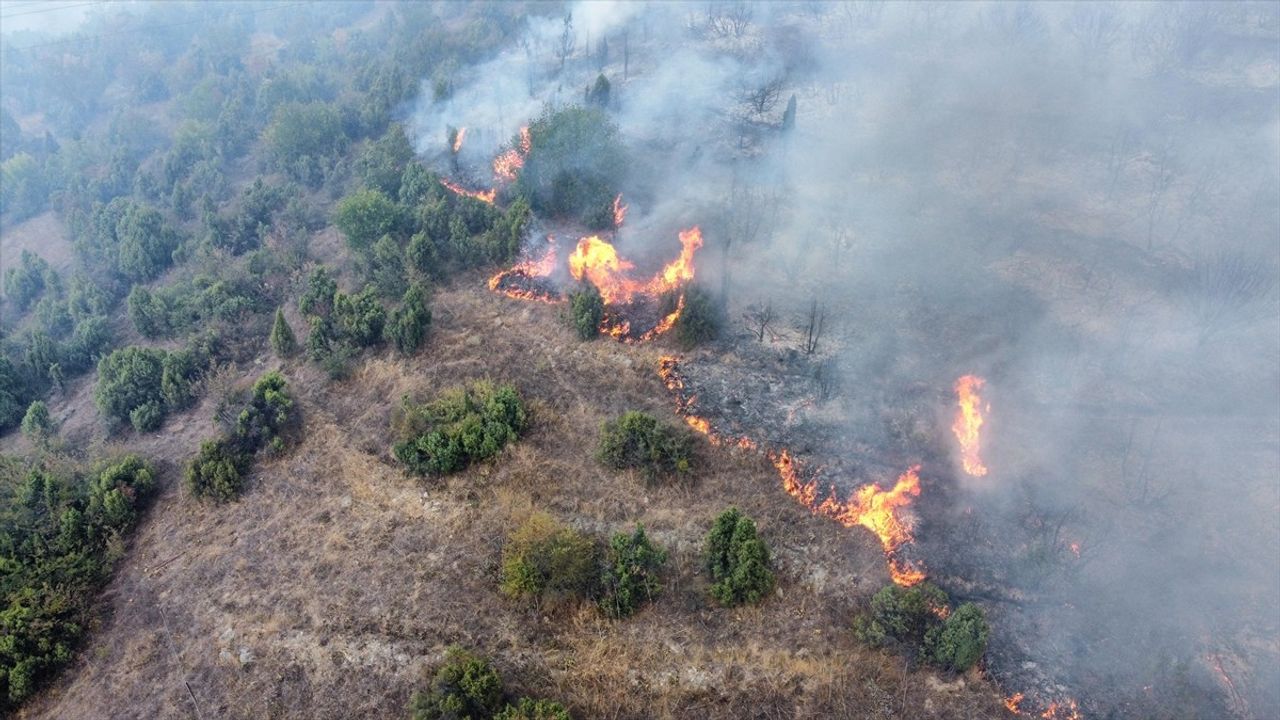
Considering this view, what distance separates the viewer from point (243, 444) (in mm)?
23719

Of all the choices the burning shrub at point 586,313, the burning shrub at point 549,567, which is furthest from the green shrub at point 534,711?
the burning shrub at point 586,313

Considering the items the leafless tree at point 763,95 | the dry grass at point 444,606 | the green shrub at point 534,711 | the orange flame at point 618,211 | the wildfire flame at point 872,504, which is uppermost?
the leafless tree at point 763,95

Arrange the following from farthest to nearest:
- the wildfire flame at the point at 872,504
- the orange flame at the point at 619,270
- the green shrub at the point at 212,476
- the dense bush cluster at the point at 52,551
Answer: the orange flame at the point at 619,270 → the green shrub at the point at 212,476 → the wildfire flame at the point at 872,504 → the dense bush cluster at the point at 52,551

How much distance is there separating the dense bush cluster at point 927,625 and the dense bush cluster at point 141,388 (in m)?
26.1

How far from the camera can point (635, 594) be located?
61.3 feet

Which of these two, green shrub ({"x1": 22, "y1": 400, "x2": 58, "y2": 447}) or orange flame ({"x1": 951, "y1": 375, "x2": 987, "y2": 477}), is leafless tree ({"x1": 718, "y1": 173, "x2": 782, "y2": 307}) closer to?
orange flame ({"x1": 951, "y1": 375, "x2": 987, "y2": 477})

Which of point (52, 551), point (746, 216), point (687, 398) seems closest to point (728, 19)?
point (746, 216)

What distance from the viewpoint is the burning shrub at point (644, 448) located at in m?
22.1

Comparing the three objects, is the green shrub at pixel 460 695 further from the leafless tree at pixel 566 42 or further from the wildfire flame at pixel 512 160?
the leafless tree at pixel 566 42

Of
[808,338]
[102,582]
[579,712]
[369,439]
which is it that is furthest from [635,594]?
[102,582]

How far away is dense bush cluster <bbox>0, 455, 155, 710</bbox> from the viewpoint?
1797cm

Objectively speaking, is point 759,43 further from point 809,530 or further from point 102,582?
point 102,582

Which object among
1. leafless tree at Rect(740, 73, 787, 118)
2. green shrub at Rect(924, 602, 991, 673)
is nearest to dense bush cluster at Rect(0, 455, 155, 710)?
green shrub at Rect(924, 602, 991, 673)

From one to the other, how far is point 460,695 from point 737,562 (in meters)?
7.73
